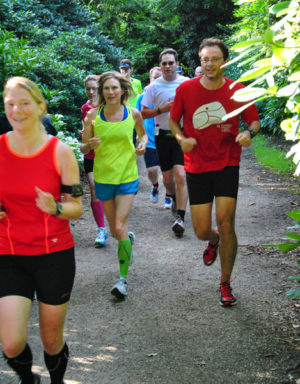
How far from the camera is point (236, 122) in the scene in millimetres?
4965

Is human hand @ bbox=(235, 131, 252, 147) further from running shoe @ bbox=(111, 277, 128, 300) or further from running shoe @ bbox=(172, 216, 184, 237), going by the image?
running shoe @ bbox=(172, 216, 184, 237)

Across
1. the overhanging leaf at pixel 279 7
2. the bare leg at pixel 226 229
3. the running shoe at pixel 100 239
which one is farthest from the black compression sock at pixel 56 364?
the running shoe at pixel 100 239

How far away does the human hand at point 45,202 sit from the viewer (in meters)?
2.94

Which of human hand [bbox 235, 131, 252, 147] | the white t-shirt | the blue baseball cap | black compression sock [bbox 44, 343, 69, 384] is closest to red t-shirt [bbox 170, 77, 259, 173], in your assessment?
human hand [bbox 235, 131, 252, 147]

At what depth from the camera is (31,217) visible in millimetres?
3068

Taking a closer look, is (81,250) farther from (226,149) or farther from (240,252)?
(226,149)

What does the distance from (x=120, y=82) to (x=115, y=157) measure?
854 millimetres

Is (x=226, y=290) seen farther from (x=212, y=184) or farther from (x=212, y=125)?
(x=212, y=125)

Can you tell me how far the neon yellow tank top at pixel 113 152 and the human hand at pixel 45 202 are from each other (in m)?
2.69

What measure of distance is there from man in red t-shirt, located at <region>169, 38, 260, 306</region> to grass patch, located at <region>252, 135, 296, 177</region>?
803cm

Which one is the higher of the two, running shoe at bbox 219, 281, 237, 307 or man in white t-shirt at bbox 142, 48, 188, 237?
man in white t-shirt at bbox 142, 48, 188, 237

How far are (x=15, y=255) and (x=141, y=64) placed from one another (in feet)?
107

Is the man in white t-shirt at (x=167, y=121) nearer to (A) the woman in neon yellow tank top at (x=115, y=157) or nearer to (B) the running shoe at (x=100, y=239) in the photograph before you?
(B) the running shoe at (x=100, y=239)

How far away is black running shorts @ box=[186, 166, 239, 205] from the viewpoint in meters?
4.89
